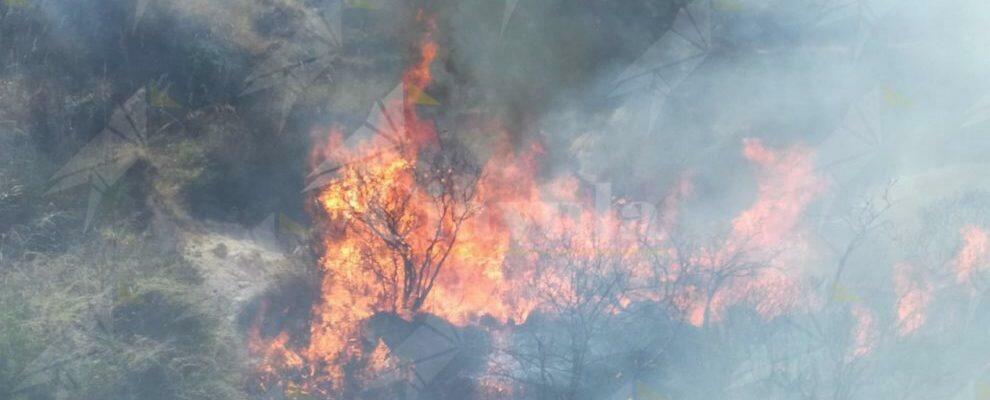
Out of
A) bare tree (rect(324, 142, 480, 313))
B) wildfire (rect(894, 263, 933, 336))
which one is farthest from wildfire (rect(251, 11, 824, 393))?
wildfire (rect(894, 263, 933, 336))

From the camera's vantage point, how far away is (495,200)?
59.9ft

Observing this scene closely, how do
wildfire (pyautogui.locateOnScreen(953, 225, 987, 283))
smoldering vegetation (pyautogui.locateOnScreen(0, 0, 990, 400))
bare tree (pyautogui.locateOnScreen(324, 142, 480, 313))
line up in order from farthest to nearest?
1. wildfire (pyautogui.locateOnScreen(953, 225, 987, 283))
2. bare tree (pyautogui.locateOnScreen(324, 142, 480, 313))
3. smoldering vegetation (pyautogui.locateOnScreen(0, 0, 990, 400))

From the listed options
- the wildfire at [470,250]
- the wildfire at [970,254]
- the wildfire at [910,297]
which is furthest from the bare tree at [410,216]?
the wildfire at [970,254]

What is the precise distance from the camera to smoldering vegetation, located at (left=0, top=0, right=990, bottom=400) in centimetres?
1497

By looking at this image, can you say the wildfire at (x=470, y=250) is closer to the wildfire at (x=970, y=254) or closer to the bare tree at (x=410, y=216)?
the bare tree at (x=410, y=216)

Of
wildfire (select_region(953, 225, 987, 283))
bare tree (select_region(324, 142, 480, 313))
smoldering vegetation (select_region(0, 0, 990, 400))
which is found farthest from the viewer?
wildfire (select_region(953, 225, 987, 283))

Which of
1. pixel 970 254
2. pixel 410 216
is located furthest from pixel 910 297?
pixel 410 216

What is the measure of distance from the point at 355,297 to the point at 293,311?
1440 millimetres

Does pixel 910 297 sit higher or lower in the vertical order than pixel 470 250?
higher

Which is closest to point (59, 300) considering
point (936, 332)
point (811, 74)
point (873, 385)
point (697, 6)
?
point (697, 6)

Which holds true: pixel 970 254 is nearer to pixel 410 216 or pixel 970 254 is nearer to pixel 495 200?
pixel 495 200

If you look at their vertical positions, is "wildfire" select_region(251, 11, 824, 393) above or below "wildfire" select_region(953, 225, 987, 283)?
below

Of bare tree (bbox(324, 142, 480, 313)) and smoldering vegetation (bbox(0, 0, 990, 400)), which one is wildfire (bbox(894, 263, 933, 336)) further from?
bare tree (bbox(324, 142, 480, 313))

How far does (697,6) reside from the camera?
63.5 ft
